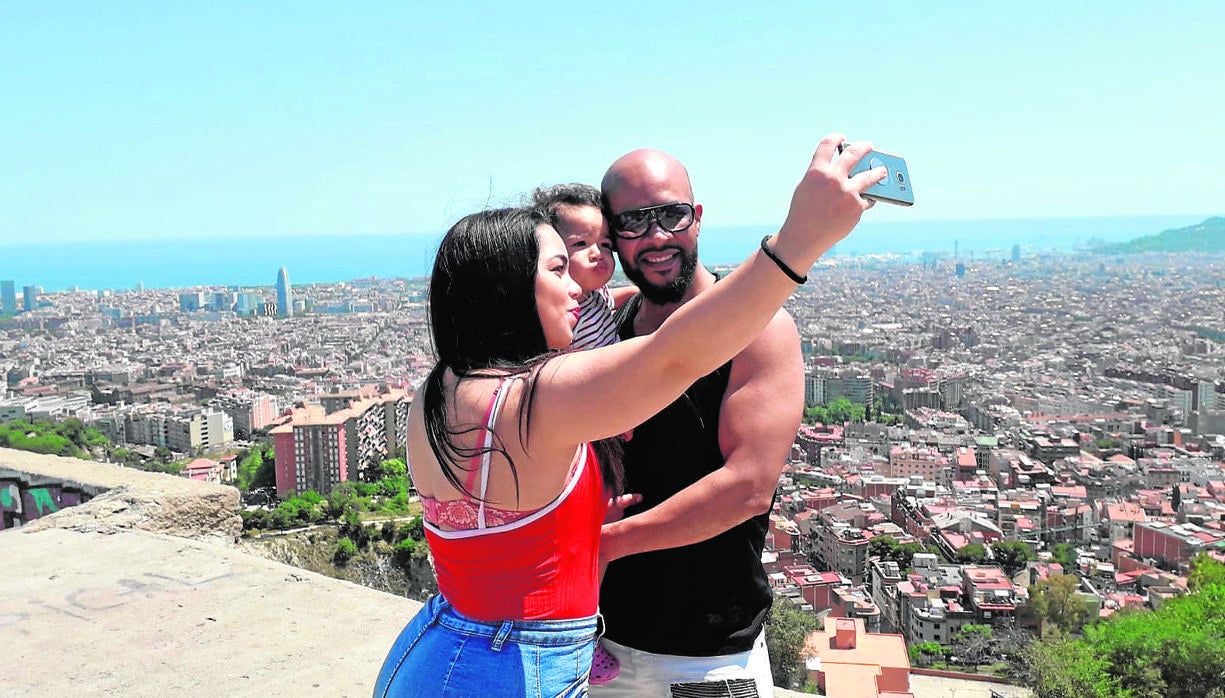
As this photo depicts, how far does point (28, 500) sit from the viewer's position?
3.43 meters

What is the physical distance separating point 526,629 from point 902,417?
37.8m

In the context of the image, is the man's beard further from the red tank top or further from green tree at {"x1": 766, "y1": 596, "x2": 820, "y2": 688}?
green tree at {"x1": 766, "y1": 596, "x2": 820, "y2": 688}

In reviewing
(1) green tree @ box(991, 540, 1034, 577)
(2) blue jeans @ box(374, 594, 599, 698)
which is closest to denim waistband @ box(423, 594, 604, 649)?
(2) blue jeans @ box(374, 594, 599, 698)

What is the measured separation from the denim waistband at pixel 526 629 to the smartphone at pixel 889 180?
1.42ft

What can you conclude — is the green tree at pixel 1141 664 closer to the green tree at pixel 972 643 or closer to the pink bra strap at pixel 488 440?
the green tree at pixel 972 643

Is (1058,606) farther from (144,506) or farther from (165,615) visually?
(165,615)

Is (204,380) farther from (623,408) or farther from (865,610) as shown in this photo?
(623,408)

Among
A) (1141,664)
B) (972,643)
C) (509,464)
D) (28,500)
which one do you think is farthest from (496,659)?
(972,643)

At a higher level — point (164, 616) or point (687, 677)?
point (687, 677)

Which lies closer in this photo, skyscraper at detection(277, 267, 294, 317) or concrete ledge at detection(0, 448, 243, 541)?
concrete ledge at detection(0, 448, 243, 541)

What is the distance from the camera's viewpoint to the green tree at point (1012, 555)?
19395 millimetres

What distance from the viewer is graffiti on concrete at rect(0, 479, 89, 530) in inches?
134

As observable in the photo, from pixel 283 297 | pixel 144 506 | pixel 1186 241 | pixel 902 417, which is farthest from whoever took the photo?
pixel 1186 241

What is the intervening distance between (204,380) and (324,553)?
91.8 ft
